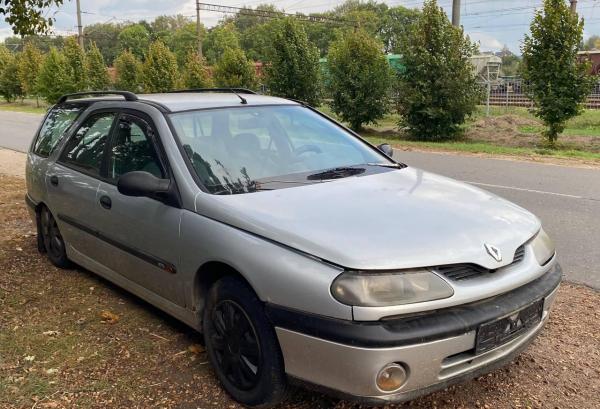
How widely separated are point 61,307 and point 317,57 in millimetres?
19020

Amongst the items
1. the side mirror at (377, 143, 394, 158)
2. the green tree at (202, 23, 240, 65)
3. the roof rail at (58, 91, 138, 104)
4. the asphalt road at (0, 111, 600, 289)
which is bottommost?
the asphalt road at (0, 111, 600, 289)

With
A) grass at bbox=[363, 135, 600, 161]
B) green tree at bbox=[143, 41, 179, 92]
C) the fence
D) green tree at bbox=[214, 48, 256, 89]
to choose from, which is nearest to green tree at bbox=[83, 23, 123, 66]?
green tree at bbox=[143, 41, 179, 92]

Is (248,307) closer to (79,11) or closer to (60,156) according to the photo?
(60,156)

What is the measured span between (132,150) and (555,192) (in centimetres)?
715

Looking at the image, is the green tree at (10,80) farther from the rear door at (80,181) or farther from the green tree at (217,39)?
the rear door at (80,181)

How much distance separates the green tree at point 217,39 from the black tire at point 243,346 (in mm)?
89255

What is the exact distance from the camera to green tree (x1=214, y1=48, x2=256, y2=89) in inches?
994

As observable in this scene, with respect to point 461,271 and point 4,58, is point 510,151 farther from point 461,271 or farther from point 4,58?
point 4,58

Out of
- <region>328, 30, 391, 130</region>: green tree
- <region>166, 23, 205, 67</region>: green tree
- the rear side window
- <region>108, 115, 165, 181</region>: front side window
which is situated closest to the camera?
<region>108, 115, 165, 181</region>: front side window

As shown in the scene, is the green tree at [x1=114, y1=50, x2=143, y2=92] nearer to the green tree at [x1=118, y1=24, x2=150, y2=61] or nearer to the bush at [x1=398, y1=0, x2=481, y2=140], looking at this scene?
the bush at [x1=398, y1=0, x2=481, y2=140]

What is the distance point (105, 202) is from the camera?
401 cm

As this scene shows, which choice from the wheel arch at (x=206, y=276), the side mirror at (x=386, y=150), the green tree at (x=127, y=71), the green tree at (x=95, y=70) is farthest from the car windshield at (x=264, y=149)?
the green tree at (x=95, y=70)

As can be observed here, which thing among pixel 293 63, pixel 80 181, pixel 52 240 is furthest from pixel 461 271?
pixel 293 63

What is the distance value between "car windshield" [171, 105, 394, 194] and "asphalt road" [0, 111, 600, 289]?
2.44 m
